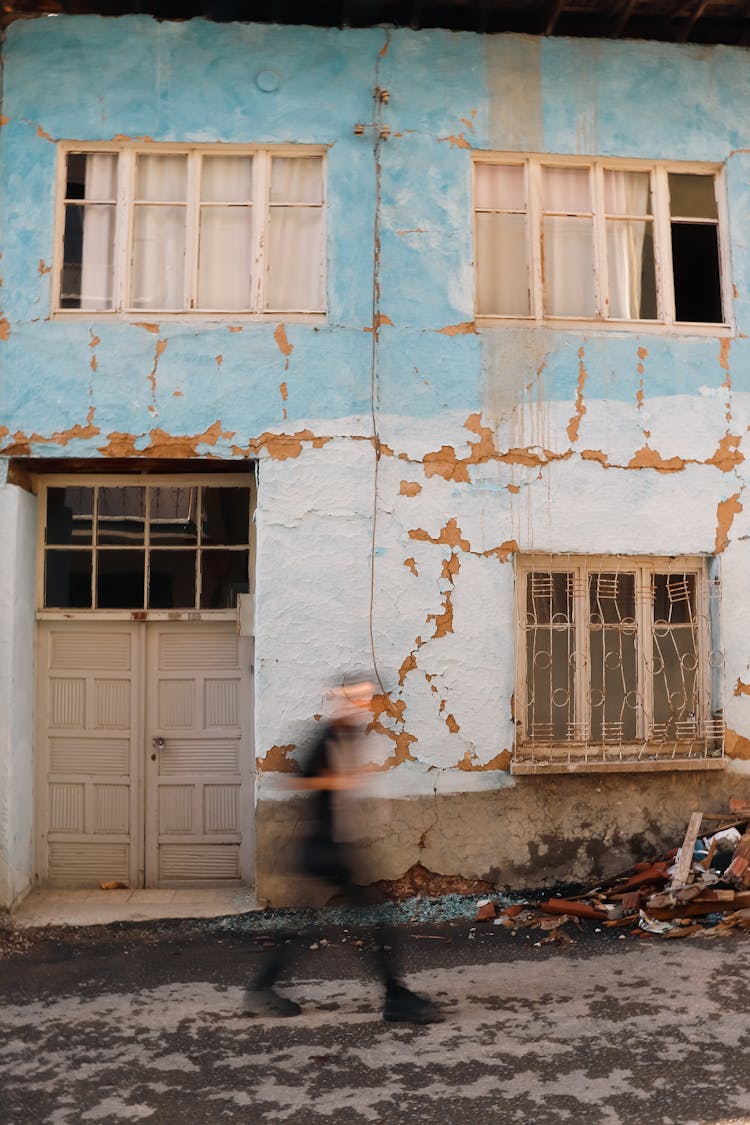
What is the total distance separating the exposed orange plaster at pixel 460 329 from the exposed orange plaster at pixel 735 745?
3.58 meters

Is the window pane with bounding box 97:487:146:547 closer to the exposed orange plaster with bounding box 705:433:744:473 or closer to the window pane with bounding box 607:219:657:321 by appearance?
the window pane with bounding box 607:219:657:321

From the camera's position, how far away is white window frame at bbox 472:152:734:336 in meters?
7.55

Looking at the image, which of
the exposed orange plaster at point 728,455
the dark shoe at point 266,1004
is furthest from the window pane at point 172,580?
the exposed orange plaster at point 728,455

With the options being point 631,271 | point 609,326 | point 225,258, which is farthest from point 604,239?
point 225,258

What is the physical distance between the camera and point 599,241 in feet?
25.1

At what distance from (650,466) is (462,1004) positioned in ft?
13.4

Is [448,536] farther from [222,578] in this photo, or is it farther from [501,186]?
[501,186]

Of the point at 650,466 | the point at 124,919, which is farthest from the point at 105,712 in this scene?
the point at 650,466

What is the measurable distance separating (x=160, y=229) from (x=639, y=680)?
16.3 ft

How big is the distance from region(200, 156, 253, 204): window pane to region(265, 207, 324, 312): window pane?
289mm

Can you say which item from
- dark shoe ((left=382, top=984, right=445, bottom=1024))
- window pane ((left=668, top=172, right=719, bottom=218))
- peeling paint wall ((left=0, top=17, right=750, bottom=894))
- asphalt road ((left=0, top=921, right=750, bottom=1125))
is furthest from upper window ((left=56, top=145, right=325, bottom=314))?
dark shoe ((left=382, top=984, right=445, bottom=1024))

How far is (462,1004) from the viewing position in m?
5.29

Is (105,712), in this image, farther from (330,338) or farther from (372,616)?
(330,338)

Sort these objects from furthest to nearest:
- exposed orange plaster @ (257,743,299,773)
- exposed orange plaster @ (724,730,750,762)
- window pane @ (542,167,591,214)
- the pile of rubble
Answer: window pane @ (542,167,591,214) < exposed orange plaster @ (724,730,750,762) < exposed orange plaster @ (257,743,299,773) < the pile of rubble
